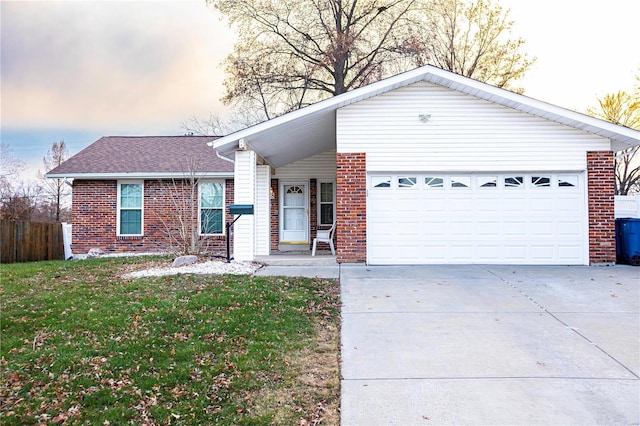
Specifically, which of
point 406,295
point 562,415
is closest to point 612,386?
point 562,415

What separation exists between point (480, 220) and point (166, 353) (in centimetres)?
796

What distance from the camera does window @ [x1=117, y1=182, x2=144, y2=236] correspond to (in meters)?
14.8

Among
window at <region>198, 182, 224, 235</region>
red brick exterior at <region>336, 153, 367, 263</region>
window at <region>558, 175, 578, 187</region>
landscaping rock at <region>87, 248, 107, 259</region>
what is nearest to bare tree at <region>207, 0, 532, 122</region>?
window at <region>198, 182, 224, 235</region>

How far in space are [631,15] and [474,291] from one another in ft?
37.7

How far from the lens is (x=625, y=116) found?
2258 cm

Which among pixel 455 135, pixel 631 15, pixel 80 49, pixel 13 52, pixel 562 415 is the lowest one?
pixel 562 415

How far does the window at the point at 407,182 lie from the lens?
34.0 feet

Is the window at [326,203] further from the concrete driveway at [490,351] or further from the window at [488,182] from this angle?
the concrete driveway at [490,351]

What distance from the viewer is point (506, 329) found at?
559 cm

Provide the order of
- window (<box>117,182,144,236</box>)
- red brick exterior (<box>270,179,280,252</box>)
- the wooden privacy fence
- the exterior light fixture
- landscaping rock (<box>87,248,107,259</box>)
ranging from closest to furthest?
the exterior light fixture, the wooden privacy fence, landscaping rock (<box>87,248,107,259</box>), red brick exterior (<box>270,179,280,252</box>), window (<box>117,182,144,236</box>)

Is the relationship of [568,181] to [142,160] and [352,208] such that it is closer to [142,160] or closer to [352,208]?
[352,208]

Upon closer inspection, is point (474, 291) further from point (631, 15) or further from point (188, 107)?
point (188, 107)

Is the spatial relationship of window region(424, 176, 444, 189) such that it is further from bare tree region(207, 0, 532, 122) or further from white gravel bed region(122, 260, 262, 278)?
bare tree region(207, 0, 532, 122)

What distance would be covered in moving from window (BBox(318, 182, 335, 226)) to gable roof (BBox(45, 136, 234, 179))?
10.1 ft
